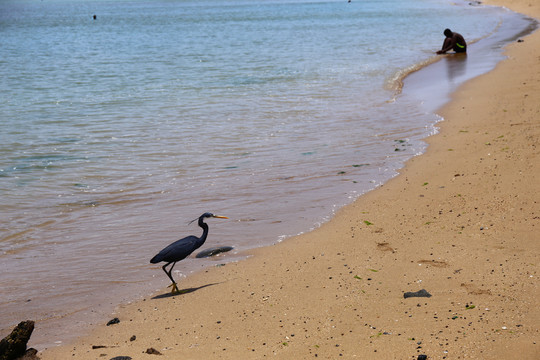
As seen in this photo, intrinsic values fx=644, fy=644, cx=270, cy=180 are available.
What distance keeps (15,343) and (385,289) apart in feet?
10.7

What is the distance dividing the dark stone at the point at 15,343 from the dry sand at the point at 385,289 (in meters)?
0.35

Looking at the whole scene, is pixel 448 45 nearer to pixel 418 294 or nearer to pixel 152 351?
pixel 418 294

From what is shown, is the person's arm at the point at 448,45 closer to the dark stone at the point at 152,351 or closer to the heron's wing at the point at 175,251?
the heron's wing at the point at 175,251

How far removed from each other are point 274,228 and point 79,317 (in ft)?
9.69

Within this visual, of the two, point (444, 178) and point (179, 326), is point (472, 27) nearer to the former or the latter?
point (444, 178)

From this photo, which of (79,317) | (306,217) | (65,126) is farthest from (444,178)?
(65,126)

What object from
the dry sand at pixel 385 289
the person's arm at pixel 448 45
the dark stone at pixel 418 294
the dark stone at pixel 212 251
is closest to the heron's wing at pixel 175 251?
the dry sand at pixel 385 289

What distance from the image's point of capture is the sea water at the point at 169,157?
303 inches

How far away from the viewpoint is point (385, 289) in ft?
19.5

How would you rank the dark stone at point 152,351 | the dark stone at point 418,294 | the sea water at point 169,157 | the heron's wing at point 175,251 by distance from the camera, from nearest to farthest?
the dark stone at point 152,351 < the dark stone at point 418,294 < the heron's wing at point 175,251 < the sea water at point 169,157

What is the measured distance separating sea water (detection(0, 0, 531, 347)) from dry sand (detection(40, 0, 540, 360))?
71 centimetres

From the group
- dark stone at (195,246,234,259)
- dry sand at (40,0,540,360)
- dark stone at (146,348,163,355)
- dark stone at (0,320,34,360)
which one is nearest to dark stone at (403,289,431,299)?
dry sand at (40,0,540,360)

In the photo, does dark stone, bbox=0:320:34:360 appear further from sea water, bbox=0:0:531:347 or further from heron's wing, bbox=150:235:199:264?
heron's wing, bbox=150:235:199:264

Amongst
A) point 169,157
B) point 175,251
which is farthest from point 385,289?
point 169,157
